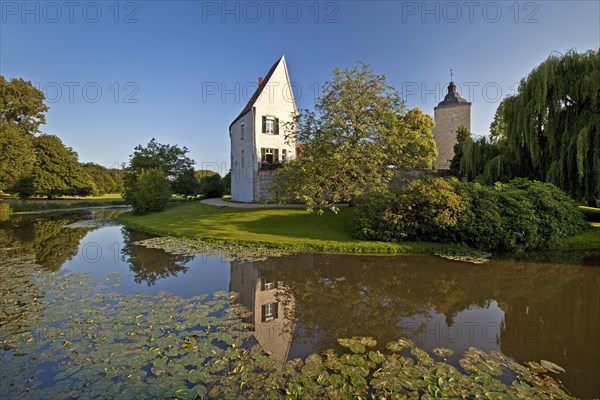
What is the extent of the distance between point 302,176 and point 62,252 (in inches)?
437

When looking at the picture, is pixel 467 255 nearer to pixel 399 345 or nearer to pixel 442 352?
pixel 442 352

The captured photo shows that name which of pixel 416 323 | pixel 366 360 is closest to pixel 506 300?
pixel 416 323

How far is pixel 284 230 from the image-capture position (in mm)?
14766

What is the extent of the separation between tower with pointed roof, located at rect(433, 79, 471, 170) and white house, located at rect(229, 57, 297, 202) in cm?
2676

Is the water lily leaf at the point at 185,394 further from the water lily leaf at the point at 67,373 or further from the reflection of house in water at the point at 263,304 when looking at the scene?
the water lily leaf at the point at 67,373

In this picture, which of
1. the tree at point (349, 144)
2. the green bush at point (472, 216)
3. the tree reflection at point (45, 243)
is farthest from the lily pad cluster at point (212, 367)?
the tree at point (349, 144)

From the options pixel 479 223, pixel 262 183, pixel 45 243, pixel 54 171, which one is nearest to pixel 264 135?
pixel 262 183

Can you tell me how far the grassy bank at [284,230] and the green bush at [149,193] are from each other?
4.63m

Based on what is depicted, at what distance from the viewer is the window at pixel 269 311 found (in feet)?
19.6

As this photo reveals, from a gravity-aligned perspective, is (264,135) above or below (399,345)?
above

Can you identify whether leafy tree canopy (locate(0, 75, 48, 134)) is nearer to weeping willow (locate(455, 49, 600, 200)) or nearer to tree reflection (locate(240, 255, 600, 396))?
tree reflection (locate(240, 255, 600, 396))

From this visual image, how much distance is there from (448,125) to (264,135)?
31.8 meters

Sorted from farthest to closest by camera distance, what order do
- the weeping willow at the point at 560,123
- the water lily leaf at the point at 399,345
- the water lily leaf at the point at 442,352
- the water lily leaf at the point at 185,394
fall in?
the weeping willow at the point at 560,123 → the water lily leaf at the point at 399,345 → the water lily leaf at the point at 442,352 → the water lily leaf at the point at 185,394

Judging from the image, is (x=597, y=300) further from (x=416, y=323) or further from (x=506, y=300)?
(x=416, y=323)
